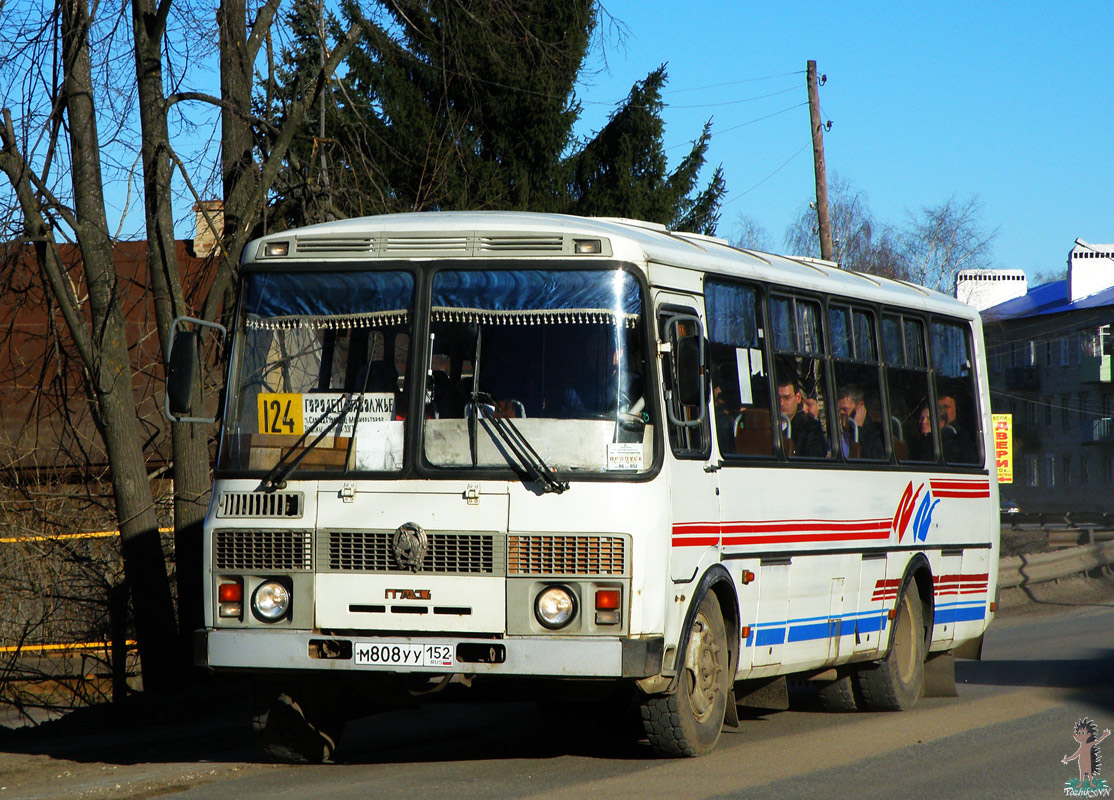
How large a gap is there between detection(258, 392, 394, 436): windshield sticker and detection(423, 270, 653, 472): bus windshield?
12.0 inches

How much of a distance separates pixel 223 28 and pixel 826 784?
7.43 metres

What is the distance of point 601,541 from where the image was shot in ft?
25.4

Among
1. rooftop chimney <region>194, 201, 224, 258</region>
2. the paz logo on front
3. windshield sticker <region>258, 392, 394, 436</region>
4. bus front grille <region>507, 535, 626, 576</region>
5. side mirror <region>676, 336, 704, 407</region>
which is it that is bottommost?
bus front grille <region>507, 535, 626, 576</region>

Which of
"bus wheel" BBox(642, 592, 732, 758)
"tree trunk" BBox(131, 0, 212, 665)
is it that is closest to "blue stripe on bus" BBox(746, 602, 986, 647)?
"bus wheel" BBox(642, 592, 732, 758)

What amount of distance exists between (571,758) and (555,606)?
157cm

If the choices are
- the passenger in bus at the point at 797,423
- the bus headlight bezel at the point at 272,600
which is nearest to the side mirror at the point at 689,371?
the passenger in bus at the point at 797,423

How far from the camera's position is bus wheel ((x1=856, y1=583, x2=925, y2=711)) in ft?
37.7

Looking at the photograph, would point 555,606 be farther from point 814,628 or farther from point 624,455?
point 814,628

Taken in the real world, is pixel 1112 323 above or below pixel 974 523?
above

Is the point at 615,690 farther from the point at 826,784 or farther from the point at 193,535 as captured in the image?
the point at 193,535

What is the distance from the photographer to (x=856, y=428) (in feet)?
35.7

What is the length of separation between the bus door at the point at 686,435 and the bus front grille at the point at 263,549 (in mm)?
2000

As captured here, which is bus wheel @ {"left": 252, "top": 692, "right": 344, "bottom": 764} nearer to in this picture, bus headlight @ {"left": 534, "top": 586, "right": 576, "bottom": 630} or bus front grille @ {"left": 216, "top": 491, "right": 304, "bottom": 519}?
bus front grille @ {"left": 216, "top": 491, "right": 304, "bottom": 519}

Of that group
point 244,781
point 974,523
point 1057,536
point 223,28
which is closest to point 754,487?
point 244,781
